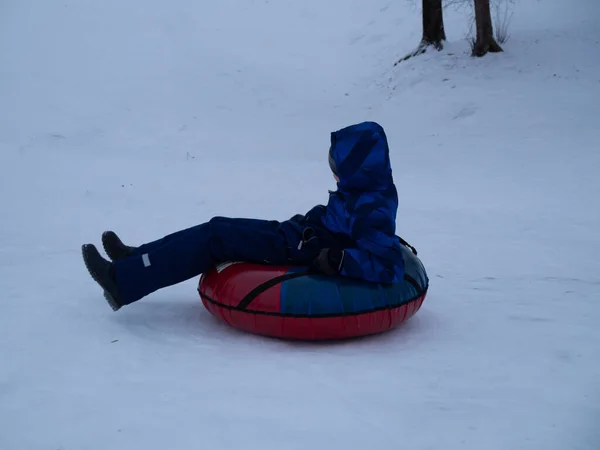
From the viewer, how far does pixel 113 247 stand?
12.7ft

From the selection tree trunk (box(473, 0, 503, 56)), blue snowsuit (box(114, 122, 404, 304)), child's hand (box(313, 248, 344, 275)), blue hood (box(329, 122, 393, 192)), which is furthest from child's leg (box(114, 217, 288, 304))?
tree trunk (box(473, 0, 503, 56))

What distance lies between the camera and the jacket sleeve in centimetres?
341

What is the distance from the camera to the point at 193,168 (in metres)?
8.61

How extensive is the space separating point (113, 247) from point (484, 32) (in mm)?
9010

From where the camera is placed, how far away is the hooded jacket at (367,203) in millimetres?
3420

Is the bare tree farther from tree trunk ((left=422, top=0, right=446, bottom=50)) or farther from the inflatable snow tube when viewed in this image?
the inflatable snow tube

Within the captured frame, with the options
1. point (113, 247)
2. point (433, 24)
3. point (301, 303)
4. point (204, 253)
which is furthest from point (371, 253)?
point (433, 24)

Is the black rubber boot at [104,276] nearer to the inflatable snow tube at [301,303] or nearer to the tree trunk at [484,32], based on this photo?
the inflatable snow tube at [301,303]

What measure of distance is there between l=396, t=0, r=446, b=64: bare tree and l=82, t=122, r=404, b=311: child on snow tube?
922 cm

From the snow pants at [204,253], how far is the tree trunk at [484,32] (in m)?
8.61

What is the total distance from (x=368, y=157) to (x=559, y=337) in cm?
141

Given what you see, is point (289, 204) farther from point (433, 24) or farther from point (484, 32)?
point (433, 24)

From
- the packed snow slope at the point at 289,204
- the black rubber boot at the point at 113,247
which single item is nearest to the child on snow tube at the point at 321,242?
the black rubber boot at the point at 113,247

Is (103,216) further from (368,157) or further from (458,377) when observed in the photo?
(458,377)
